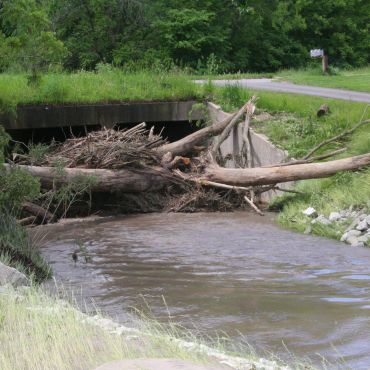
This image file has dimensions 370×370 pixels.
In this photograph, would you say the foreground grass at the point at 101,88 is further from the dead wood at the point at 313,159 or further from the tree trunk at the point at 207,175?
the dead wood at the point at 313,159

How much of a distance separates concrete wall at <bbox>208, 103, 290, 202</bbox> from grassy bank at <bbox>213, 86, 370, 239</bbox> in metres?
0.22

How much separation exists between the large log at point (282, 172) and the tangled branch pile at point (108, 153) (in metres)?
1.47

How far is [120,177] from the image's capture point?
16.5m

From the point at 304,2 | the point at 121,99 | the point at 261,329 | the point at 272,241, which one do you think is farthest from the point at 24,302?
the point at 304,2

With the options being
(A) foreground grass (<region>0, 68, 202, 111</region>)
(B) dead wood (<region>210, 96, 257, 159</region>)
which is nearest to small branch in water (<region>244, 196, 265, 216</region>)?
(B) dead wood (<region>210, 96, 257, 159</region>)

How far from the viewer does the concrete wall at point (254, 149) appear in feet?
57.1

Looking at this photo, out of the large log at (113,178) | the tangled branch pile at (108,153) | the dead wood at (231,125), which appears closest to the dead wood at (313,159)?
the dead wood at (231,125)

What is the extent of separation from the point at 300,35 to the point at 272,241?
37639 mm

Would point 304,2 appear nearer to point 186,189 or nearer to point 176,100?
Answer: point 176,100

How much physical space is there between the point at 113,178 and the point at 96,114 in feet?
16.5

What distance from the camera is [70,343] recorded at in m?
5.88

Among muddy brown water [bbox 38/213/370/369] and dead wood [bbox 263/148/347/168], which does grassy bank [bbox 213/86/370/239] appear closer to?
dead wood [bbox 263/148/347/168]

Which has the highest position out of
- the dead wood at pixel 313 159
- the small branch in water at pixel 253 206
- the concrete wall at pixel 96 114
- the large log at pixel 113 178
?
the concrete wall at pixel 96 114

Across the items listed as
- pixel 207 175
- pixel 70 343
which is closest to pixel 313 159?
pixel 207 175
